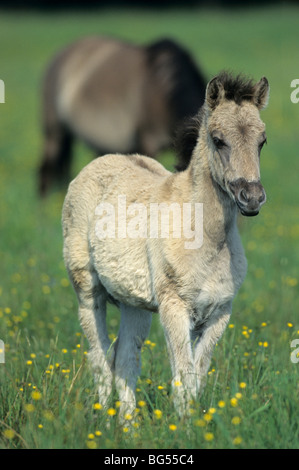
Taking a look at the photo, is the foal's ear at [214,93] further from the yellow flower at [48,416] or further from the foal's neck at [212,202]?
the yellow flower at [48,416]

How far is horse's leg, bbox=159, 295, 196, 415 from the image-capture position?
12.6 ft

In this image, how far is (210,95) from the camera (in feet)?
12.7

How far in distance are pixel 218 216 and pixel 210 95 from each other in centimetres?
67

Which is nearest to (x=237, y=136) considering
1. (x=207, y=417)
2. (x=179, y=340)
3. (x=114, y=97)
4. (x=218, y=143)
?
(x=218, y=143)

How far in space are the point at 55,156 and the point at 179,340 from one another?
861cm

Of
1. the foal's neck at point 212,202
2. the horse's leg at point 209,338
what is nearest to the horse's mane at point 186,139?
the foal's neck at point 212,202

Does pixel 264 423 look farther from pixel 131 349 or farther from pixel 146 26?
pixel 146 26

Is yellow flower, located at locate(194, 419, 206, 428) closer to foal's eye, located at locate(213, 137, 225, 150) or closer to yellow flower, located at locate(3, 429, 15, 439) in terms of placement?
yellow flower, located at locate(3, 429, 15, 439)

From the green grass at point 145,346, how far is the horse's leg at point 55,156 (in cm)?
33

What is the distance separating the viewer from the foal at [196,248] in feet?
12.1

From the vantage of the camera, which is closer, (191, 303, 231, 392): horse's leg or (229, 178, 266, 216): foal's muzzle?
A: (229, 178, 266, 216): foal's muzzle

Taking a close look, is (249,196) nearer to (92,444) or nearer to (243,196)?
(243,196)

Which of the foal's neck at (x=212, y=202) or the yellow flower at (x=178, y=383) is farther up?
the foal's neck at (x=212, y=202)

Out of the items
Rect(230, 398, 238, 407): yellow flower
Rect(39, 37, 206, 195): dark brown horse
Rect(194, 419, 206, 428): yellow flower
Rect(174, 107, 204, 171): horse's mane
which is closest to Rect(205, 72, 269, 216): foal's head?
Rect(174, 107, 204, 171): horse's mane
